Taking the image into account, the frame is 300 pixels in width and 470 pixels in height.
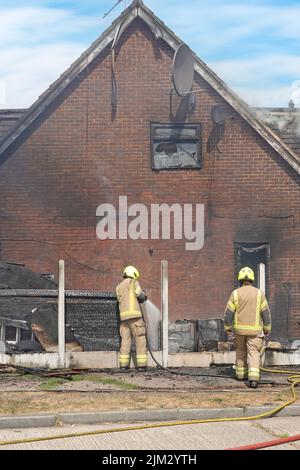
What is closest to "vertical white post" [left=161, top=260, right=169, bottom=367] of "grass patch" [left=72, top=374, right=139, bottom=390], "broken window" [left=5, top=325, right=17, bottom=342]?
"grass patch" [left=72, top=374, right=139, bottom=390]

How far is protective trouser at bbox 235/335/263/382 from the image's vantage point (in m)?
11.2

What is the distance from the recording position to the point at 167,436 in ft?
26.6

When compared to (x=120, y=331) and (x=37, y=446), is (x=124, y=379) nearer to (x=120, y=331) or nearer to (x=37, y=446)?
(x=120, y=331)

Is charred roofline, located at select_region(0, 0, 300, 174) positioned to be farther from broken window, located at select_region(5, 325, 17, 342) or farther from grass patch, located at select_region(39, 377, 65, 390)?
grass patch, located at select_region(39, 377, 65, 390)

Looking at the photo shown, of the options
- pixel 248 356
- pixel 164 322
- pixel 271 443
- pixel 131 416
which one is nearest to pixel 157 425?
pixel 131 416

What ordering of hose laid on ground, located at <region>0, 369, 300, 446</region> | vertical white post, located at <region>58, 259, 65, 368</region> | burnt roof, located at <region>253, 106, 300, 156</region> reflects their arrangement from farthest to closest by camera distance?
burnt roof, located at <region>253, 106, 300, 156</region> → vertical white post, located at <region>58, 259, 65, 368</region> → hose laid on ground, located at <region>0, 369, 300, 446</region>

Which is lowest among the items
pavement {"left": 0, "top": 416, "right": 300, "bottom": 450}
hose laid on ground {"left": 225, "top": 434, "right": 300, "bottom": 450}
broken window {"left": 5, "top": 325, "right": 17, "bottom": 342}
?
pavement {"left": 0, "top": 416, "right": 300, "bottom": 450}

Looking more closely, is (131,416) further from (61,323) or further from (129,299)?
(61,323)

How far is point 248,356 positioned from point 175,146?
7630 millimetres

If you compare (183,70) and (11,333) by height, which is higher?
(183,70)

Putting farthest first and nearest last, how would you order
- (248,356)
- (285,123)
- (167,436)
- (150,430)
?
1. (285,123)
2. (248,356)
3. (150,430)
4. (167,436)

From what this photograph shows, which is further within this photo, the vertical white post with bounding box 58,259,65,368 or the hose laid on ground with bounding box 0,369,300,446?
the vertical white post with bounding box 58,259,65,368

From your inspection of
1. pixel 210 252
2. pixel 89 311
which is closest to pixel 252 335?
pixel 89 311
